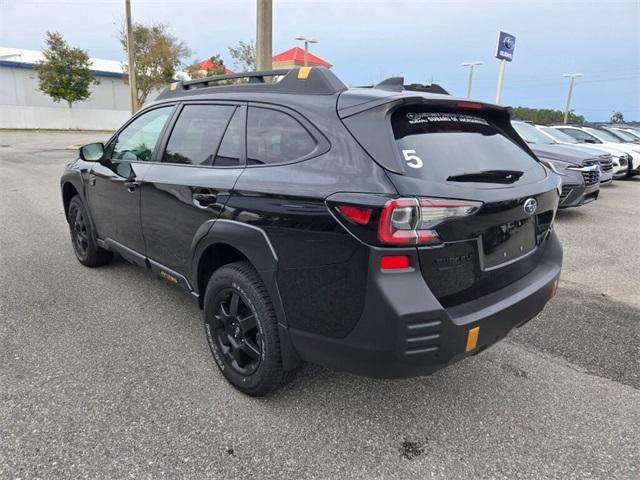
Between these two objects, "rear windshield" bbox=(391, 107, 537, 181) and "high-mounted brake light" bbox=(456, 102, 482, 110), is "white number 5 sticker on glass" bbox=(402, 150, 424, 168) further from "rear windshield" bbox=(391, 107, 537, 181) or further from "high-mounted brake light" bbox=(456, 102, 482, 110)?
"high-mounted brake light" bbox=(456, 102, 482, 110)

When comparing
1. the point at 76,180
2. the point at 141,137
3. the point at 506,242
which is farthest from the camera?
the point at 76,180

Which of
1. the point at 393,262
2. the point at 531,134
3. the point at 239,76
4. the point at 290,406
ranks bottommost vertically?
the point at 290,406

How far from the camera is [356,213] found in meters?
1.92

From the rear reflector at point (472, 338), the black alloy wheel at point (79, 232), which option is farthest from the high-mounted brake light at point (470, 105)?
the black alloy wheel at point (79, 232)

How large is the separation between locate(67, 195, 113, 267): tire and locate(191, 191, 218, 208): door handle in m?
2.11

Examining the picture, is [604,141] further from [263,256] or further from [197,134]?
[263,256]

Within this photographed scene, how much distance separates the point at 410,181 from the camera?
6.38 ft

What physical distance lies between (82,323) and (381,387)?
2.33 meters

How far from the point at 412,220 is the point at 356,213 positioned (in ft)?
0.77

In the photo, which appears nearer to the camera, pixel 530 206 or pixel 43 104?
pixel 530 206

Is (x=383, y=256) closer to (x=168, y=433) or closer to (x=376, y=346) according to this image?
(x=376, y=346)

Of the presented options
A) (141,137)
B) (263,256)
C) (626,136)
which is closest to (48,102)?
(626,136)

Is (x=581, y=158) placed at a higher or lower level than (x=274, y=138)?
lower

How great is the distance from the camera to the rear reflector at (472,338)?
6.67 feet
